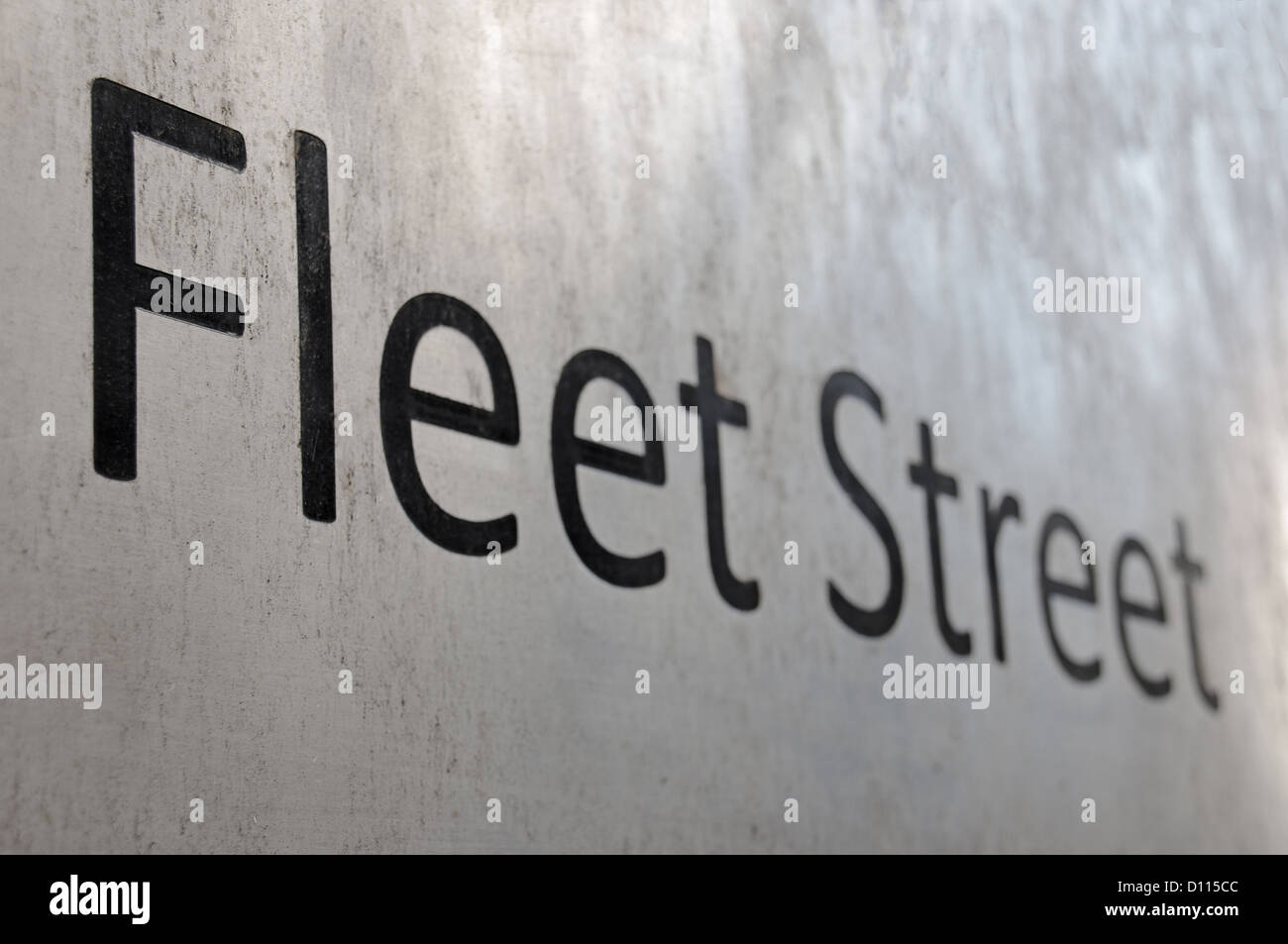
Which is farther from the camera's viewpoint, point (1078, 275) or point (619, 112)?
point (1078, 275)

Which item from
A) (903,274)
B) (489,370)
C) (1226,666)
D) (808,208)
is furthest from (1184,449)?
(489,370)

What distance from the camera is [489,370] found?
2.17 m

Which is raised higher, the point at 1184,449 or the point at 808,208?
the point at 808,208

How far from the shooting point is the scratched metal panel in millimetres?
1672

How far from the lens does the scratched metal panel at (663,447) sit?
167cm

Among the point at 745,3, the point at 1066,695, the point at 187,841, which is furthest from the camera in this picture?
the point at 1066,695

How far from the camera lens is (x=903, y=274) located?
10.3ft

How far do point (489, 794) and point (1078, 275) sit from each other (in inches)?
98.0

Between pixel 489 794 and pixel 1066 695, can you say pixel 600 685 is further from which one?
pixel 1066 695

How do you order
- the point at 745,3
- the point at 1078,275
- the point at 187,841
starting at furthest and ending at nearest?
the point at 1078,275 → the point at 745,3 → the point at 187,841

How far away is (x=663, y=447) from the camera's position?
248 centimetres

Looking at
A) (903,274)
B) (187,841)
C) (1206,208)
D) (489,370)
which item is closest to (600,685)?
(489,370)
